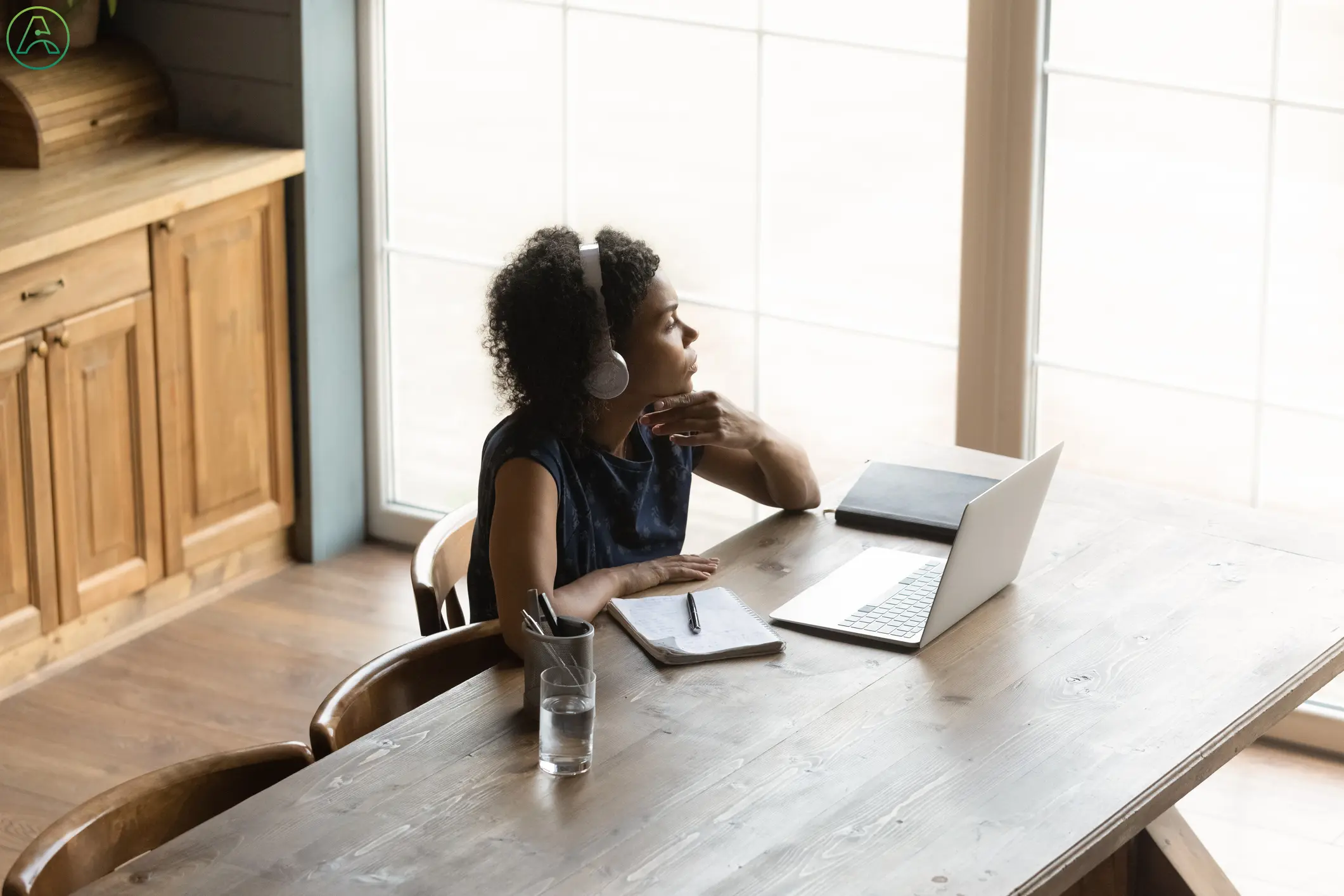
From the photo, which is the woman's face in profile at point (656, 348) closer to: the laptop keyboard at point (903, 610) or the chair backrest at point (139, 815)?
the laptop keyboard at point (903, 610)

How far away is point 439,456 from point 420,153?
80 centimetres

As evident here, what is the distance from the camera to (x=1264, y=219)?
352 cm

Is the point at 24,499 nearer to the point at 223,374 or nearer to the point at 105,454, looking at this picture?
the point at 105,454

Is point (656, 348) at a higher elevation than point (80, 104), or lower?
lower

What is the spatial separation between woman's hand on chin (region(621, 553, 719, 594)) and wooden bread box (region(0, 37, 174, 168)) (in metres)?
2.20

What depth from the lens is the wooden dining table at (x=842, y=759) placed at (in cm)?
187

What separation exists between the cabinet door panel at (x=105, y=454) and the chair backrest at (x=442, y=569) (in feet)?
4.55

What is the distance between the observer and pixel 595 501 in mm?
2736

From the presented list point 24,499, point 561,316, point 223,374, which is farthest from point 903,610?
point 223,374

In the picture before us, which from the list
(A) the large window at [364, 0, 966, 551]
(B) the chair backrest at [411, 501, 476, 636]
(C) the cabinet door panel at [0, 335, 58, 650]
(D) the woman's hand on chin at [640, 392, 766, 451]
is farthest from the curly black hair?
(C) the cabinet door panel at [0, 335, 58, 650]

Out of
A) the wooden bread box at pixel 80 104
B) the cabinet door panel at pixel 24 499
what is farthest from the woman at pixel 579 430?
the wooden bread box at pixel 80 104

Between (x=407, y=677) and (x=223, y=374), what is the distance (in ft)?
6.92

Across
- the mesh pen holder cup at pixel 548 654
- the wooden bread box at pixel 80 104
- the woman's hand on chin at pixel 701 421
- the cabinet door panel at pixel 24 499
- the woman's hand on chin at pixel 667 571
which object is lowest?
the cabinet door panel at pixel 24 499

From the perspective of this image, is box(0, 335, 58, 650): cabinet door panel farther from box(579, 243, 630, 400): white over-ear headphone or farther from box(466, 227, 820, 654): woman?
box(579, 243, 630, 400): white over-ear headphone
